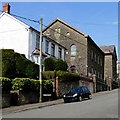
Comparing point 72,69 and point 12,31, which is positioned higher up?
point 12,31

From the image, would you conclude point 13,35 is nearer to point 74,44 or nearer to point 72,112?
point 74,44

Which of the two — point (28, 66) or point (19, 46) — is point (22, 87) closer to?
point (28, 66)

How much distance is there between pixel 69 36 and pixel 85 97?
24.6 meters

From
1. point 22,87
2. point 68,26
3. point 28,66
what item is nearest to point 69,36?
point 68,26

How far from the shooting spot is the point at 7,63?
2884 cm

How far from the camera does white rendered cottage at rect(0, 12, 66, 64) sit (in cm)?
3875

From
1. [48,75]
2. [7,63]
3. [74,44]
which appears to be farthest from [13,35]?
[74,44]

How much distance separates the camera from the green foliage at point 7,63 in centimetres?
2852

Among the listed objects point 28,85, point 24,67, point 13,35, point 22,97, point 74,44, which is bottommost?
point 22,97

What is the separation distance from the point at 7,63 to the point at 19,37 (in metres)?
11.2

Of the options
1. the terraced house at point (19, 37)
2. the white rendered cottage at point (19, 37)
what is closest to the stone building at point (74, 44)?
the terraced house at point (19, 37)

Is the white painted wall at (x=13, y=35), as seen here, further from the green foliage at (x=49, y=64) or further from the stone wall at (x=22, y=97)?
the stone wall at (x=22, y=97)

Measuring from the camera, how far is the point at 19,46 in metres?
39.3

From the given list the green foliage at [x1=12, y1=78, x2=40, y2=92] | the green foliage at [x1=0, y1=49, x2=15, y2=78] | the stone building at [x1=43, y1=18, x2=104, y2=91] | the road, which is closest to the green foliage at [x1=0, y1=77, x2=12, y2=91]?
the green foliage at [x1=12, y1=78, x2=40, y2=92]
